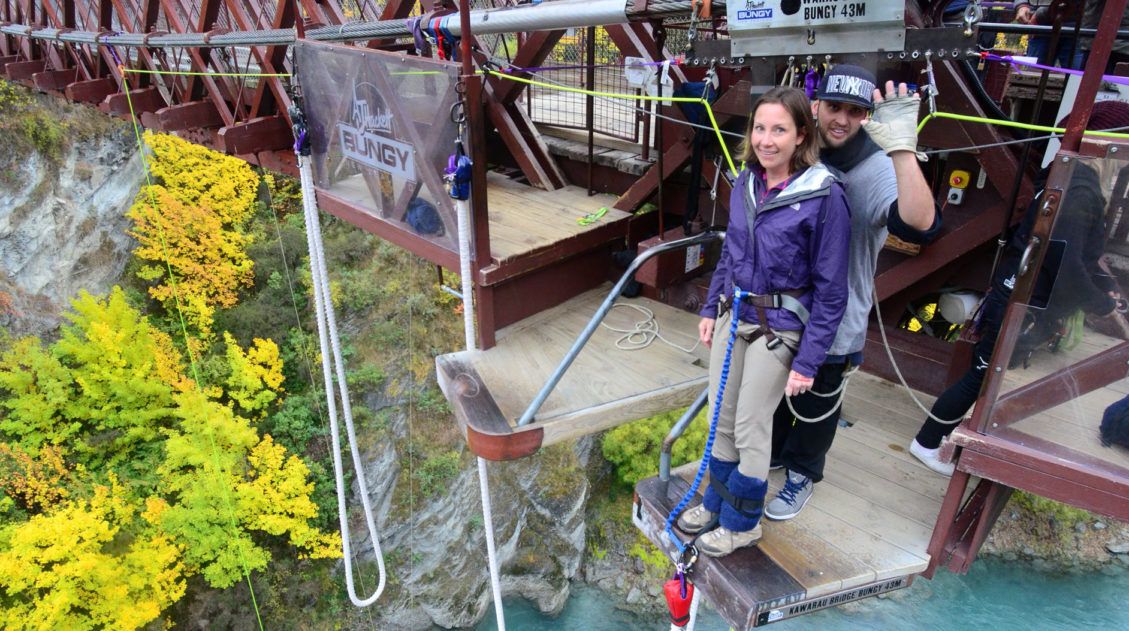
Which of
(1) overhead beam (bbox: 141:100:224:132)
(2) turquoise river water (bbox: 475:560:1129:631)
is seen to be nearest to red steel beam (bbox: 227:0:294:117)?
(1) overhead beam (bbox: 141:100:224:132)

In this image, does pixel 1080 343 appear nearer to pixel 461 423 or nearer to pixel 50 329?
pixel 461 423

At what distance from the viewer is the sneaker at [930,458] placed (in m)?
3.15

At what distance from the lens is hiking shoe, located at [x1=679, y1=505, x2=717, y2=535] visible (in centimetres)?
263

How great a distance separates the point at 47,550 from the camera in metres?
10.1

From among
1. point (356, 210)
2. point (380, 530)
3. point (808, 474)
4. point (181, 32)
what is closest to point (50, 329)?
point (380, 530)

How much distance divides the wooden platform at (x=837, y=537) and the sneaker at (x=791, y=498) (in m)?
0.04

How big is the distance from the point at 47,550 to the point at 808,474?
11.6m

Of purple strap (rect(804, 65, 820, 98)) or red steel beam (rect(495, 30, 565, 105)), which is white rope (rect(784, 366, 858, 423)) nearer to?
purple strap (rect(804, 65, 820, 98))

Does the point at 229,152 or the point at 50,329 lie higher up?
the point at 229,152

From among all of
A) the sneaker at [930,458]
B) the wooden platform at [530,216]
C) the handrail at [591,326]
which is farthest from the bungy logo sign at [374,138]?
the sneaker at [930,458]

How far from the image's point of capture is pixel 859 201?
7.55 feet

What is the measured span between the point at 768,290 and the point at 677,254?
1918 mm

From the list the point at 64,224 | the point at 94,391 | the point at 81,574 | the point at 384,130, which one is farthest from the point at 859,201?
the point at 64,224

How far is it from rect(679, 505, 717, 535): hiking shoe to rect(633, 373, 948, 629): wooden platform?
0.11m
